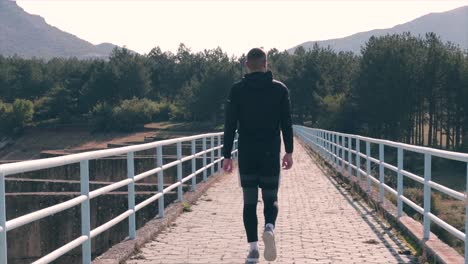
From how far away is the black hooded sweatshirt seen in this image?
648 cm

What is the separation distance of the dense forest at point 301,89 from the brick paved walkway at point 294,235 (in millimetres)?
54947

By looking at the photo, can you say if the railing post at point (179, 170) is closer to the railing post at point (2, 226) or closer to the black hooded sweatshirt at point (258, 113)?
the black hooded sweatshirt at point (258, 113)

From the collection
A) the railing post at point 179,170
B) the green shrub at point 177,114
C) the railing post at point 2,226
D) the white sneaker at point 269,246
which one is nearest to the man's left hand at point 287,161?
the white sneaker at point 269,246

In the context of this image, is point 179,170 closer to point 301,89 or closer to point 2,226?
point 2,226

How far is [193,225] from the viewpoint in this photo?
9758 millimetres

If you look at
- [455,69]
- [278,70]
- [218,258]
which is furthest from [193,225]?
[278,70]

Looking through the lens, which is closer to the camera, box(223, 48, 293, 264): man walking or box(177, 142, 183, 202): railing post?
box(223, 48, 293, 264): man walking

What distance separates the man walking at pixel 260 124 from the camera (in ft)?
21.3

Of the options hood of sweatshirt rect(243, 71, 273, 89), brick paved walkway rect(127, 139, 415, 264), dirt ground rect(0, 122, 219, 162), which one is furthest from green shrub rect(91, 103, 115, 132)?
hood of sweatshirt rect(243, 71, 273, 89)

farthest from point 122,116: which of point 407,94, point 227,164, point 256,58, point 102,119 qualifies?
point 256,58

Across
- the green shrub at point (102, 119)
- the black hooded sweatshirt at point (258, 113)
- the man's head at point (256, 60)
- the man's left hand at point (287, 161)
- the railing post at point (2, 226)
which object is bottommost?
the green shrub at point (102, 119)

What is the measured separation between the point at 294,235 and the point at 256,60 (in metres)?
3.09

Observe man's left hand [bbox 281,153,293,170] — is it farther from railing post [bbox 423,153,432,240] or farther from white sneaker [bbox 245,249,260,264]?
railing post [bbox 423,153,432,240]

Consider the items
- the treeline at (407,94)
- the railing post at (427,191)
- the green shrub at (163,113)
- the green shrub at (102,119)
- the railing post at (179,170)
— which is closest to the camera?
the railing post at (427,191)
